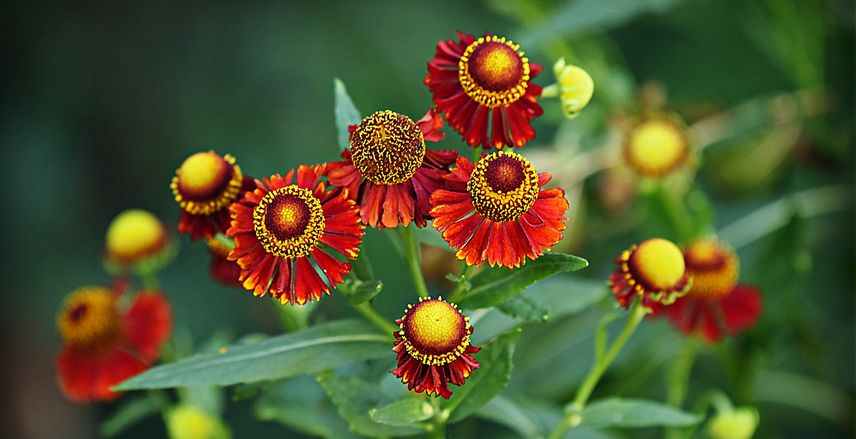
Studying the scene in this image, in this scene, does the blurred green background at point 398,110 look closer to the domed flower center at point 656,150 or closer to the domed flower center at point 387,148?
the domed flower center at point 656,150

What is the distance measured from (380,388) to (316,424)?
0.25 feet

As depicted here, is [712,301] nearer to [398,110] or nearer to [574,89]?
[574,89]

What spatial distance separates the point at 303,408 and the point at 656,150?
0.58 meters

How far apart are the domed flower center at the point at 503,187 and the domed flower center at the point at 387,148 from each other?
41 millimetres

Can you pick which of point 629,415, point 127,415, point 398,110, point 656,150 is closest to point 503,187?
point 629,415

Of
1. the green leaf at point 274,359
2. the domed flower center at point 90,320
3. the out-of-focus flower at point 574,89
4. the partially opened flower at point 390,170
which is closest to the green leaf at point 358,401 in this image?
the green leaf at point 274,359

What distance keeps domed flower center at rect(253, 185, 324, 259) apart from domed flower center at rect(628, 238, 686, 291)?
222mm

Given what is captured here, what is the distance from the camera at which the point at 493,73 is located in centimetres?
60

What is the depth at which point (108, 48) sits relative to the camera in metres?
1.93

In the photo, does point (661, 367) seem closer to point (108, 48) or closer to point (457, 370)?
point (457, 370)

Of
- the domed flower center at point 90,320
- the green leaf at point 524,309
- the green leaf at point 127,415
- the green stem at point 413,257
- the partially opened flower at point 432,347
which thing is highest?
the green leaf at point 524,309

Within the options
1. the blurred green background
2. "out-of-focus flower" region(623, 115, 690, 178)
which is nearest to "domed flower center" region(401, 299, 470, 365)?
the blurred green background

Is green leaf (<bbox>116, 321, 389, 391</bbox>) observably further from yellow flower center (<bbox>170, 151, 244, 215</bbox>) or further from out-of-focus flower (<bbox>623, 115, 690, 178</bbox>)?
out-of-focus flower (<bbox>623, 115, 690, 178</bbox>)

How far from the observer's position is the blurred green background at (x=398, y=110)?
3.77 feet
